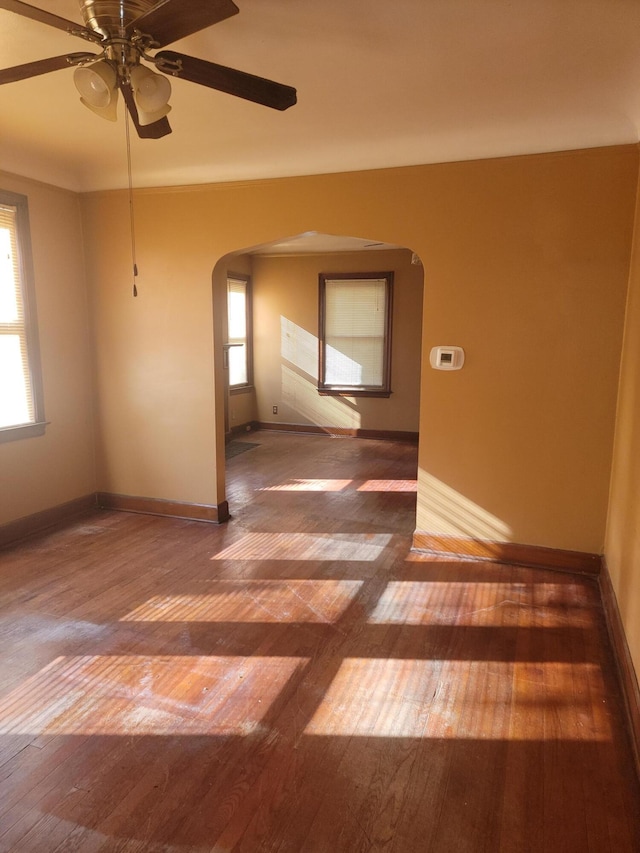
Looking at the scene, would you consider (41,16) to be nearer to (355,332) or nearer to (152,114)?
(152,114)

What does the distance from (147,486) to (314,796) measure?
327 cm

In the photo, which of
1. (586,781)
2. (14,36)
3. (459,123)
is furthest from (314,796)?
(459,123)

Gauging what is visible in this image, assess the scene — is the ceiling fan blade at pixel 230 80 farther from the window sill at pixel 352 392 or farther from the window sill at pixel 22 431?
the window sill at pixel 352 392

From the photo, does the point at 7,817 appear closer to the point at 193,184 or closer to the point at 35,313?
the point at 35,313

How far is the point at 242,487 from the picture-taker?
556cm

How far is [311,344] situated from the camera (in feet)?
26.5

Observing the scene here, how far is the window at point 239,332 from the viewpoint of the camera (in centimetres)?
A: 782

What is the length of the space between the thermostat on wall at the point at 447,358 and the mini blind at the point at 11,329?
2992 mm

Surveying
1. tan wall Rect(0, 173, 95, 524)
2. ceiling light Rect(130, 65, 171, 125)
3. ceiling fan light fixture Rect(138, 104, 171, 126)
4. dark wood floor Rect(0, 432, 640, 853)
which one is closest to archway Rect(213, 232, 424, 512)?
tan wall Rect(0, 173, 95, 524)

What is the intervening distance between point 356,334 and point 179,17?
6.23 m

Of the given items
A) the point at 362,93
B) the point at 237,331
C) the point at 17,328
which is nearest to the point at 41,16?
the point at 362,93

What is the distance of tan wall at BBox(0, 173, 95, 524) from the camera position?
13.5 feet

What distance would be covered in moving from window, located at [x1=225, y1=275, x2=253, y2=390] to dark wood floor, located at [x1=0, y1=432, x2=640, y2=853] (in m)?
4.31

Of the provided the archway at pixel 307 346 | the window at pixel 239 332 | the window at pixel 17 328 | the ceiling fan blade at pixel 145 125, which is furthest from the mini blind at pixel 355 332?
the ceiling fan blade at pixel 145 125
